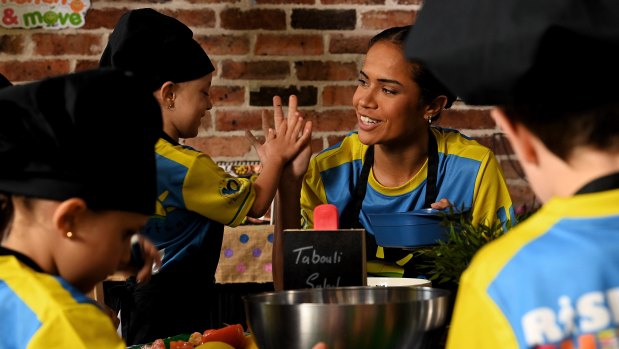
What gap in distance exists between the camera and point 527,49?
73 cm

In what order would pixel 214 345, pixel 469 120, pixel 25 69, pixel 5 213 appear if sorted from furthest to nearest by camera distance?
pixel 469 120 < pixel 25 69 < pixel 214 345 < pixel 5 213

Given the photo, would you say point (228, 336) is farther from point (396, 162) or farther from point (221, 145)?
point (221, 145)

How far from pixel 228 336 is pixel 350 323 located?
0.36 metres

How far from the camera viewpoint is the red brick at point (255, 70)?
117 inches

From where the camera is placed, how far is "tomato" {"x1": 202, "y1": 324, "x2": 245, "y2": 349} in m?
1.29

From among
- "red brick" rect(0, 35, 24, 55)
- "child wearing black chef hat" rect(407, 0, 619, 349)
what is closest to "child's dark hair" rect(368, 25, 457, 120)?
"child wearing black chef hat" rect(407, 0, 619, 349)

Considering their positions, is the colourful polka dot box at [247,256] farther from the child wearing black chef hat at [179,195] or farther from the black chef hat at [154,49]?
the black chef hat at [154,49]

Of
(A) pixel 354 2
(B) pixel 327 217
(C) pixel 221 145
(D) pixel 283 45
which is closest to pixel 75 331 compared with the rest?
(B) pixel 327 217

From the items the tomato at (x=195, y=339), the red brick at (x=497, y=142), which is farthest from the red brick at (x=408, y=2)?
the tomato at (x=195, y=339)

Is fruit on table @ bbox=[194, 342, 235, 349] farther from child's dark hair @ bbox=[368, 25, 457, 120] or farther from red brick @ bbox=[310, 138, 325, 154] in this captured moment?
red brick @ bbox=[310, 138, 325, 154]

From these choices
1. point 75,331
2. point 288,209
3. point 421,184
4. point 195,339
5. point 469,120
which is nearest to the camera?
point 75,331

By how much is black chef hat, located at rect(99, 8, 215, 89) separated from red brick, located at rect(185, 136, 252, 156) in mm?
812

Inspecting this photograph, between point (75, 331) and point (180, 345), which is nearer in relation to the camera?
point (75, 331)

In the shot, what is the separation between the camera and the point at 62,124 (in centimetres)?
93
